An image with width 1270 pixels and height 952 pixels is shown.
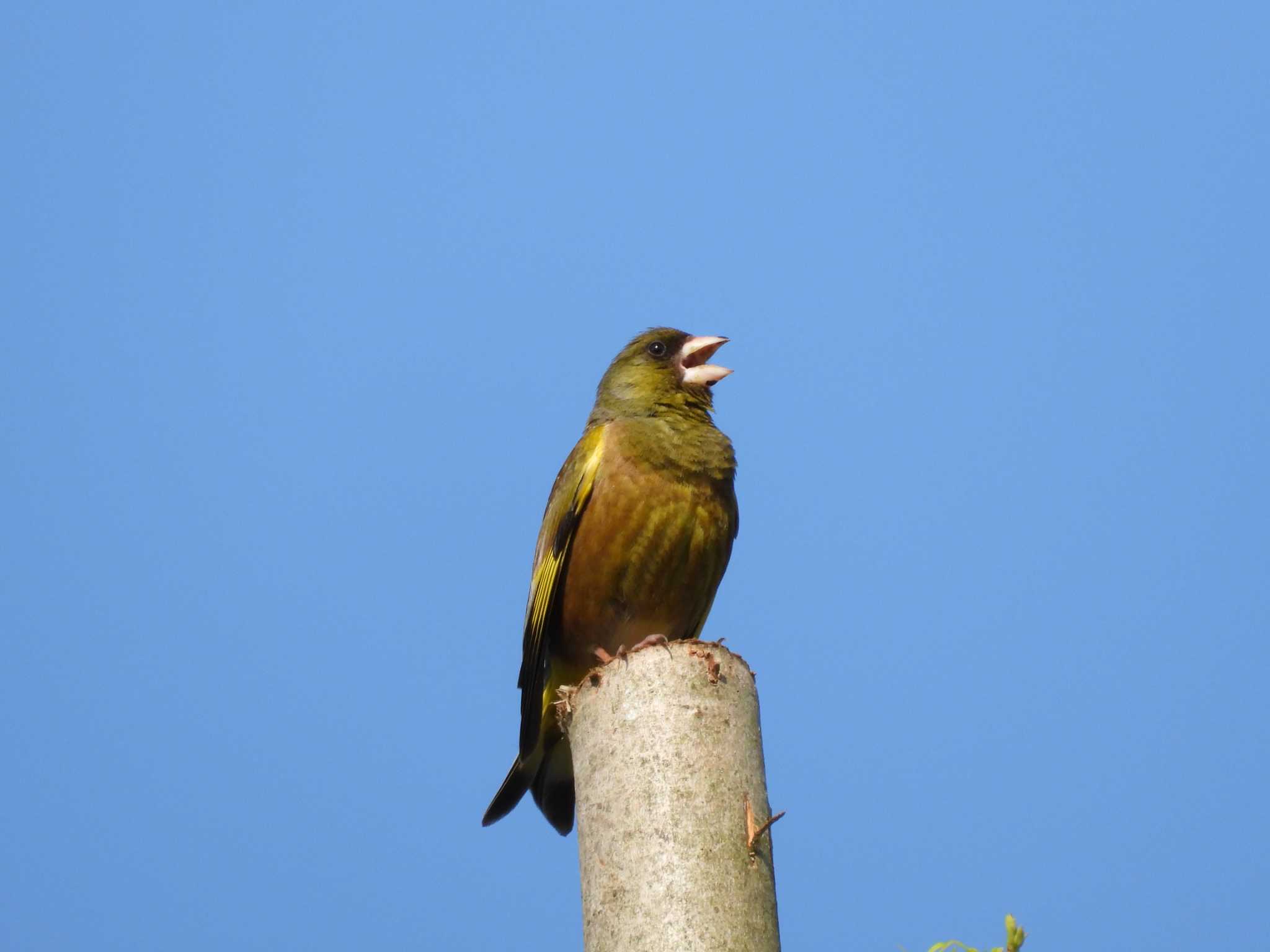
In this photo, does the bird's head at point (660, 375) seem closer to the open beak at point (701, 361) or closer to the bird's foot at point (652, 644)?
the open beak at point (701, 361)

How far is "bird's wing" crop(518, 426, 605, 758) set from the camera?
5.64 meters

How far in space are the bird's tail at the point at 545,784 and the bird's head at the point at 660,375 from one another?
4.95 feet

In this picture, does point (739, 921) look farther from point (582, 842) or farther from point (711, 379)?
point (711, 379)

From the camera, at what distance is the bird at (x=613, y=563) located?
18.0 ft

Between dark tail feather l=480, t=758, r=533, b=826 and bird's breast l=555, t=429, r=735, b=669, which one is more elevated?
bird's breast l=555, t=429, r=735, b=669

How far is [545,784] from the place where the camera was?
5496mm

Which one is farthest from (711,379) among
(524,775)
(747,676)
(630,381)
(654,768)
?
(654,768)

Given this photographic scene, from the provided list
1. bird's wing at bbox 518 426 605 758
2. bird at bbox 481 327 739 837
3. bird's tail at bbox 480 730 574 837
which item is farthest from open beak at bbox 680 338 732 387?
bird's tail at bbox 480 730 574 837

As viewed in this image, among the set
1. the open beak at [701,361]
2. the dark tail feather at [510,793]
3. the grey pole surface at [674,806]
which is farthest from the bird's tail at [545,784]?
the open beak at [701,361]

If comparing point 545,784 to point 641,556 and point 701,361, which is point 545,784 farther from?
point 701,361

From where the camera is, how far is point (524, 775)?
548cm

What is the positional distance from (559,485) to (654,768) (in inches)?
94.4

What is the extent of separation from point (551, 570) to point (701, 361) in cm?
135

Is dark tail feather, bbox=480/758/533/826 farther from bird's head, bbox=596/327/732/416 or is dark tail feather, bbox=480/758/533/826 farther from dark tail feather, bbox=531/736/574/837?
bird's head, bbox=596/327/732/416
